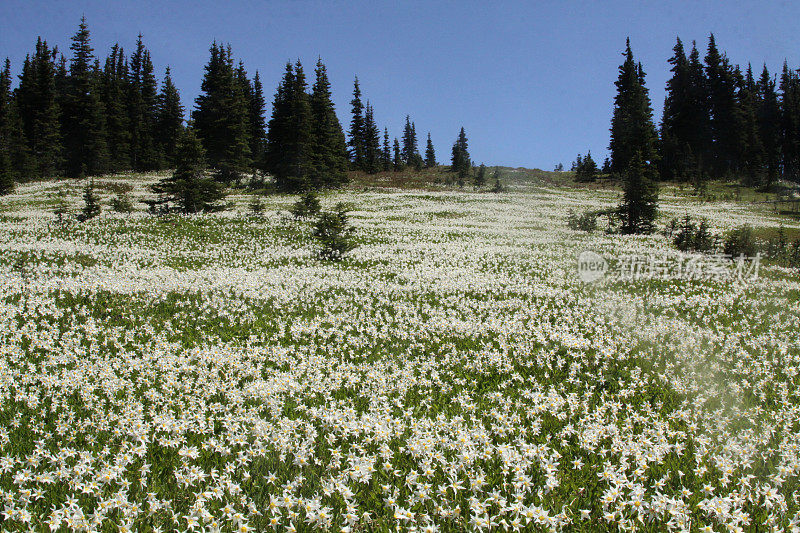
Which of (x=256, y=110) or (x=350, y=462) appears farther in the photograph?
(x=256, y=110)

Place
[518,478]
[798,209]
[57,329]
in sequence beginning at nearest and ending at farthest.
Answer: [518,478] < [57,329] < [798,209]

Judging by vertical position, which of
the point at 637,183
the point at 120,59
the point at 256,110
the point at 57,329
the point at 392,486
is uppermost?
the point at 120,59

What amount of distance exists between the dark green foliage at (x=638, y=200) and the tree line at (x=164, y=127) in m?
31.8

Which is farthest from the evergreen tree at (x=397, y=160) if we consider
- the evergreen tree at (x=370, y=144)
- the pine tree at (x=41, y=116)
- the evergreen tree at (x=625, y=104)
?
the pine tree at (x=41, y=116)

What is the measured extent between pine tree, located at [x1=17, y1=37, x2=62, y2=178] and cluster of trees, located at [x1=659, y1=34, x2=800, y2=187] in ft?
297

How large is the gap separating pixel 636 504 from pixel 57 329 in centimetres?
966

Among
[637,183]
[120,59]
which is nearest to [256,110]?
[120,59]

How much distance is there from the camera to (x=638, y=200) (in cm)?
2705

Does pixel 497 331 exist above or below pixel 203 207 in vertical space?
below

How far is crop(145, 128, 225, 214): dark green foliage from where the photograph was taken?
1085 inches

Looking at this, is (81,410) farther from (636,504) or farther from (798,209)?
(798,209)

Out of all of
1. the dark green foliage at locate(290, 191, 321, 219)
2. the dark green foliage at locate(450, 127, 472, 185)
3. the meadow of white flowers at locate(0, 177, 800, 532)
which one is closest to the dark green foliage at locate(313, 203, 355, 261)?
the meadow of white flowers at locate(0, 177, 800, 532)

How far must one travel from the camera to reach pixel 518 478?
12.6 feet

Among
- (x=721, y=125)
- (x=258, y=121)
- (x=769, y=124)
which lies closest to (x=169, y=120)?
(x=258, y=121)
